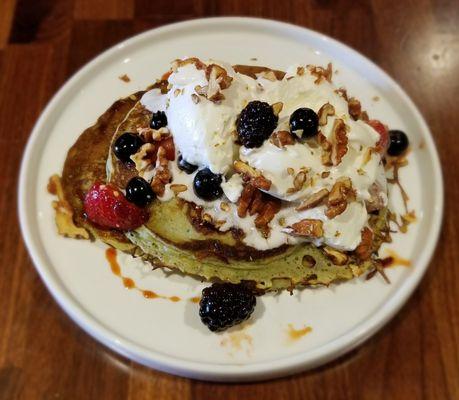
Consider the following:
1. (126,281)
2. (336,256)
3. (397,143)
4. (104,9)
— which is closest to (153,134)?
(126,281)

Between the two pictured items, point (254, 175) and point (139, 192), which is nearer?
point (254, 175)

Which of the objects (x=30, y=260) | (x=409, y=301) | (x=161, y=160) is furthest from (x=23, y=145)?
(x=409, y=301)

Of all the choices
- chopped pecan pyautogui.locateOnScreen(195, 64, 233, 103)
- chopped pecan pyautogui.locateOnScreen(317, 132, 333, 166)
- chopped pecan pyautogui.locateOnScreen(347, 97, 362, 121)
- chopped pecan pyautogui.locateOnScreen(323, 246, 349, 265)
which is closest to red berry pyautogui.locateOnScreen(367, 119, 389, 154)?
chopped pecan pyautogui.locateOnScreen(347, 97, 362, 121)

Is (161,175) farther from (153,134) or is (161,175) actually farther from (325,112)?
(325,112)

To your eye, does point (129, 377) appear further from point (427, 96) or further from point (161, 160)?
point (427, 96)

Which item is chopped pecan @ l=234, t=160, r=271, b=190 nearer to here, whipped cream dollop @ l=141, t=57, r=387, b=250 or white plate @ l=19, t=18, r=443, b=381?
whipped cream dollop @ l=141, t=57, r=387, b=250

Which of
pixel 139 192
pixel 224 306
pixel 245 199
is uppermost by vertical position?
pixel 245 199

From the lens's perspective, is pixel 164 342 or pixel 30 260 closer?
pixel 164 342
